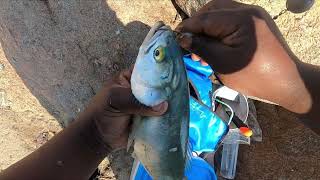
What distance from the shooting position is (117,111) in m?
2.22

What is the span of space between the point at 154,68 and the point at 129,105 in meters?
0.19

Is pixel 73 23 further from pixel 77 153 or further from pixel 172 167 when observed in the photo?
pixel 172 167

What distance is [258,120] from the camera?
3.55m

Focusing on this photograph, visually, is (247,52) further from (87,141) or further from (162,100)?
(87,141)

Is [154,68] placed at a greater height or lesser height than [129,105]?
greater

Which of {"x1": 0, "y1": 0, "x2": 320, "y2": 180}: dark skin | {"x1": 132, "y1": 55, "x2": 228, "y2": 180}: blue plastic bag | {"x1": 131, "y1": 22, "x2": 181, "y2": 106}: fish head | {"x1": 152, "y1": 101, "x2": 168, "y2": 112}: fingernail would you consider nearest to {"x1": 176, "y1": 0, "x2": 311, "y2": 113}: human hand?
{"x1": 0, "y1": 0, "x2": 320, "y2": 180}: dark skin

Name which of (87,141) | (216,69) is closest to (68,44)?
(87,141)

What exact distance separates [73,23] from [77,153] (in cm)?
100

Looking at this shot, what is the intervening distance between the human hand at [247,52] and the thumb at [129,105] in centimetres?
35

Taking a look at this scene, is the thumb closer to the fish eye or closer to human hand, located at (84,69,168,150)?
human hand, located at (84,69,168,150)

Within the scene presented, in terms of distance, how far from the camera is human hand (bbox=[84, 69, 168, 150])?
7.04 feet

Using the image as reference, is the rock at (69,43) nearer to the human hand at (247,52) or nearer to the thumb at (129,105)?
the human hand at (247,52)

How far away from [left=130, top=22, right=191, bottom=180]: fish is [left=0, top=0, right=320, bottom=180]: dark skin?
0.19 feet

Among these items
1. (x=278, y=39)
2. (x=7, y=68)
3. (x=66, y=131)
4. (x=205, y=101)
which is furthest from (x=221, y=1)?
(x=7, y=68)
